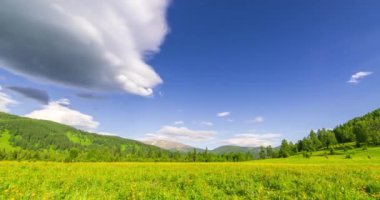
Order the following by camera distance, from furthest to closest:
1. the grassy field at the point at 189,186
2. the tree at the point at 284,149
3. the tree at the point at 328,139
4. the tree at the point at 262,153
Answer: the tree at the point at 262,153 → the tree at the point at 328,139 → the tree at the point at 284,149 → the grassy field at the point at 189,186

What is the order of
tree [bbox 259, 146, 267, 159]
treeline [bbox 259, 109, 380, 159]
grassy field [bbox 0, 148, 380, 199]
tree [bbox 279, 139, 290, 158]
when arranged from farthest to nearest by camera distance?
tree [bbox 259, 146, 267, 159] → tree [bbox 279, 139, 290, 158] → treeline [bbox 259, 109, 380, 159] → grassy field [bbox 0, 148, 380, 199]

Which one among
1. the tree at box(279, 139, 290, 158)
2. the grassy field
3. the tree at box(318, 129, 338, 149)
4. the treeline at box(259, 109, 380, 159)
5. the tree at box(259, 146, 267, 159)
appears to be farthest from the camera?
the tree at box(259, 146, 267, 159)

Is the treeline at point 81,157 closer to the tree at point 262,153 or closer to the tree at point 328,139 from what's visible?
the tree at point 262,153

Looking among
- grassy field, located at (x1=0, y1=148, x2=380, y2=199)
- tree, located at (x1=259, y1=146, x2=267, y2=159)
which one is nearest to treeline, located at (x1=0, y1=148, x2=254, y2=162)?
tree, located at (x1=259, y1=146, x2=267, y2=159)

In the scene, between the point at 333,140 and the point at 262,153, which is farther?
the point at 262,153

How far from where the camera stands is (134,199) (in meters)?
9.55

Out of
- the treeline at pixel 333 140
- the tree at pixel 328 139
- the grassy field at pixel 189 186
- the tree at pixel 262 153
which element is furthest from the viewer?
the tree at pixel 262 153

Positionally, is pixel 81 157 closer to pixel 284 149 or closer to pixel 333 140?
pixel 284 149

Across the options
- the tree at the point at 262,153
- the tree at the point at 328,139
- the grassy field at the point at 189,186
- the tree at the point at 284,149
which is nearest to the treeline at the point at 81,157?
the tree at the point at 262,153

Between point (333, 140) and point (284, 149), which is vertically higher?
point (333, 140)

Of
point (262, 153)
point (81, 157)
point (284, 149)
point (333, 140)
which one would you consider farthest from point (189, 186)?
point (333, 140)

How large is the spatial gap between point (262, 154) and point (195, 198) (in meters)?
156

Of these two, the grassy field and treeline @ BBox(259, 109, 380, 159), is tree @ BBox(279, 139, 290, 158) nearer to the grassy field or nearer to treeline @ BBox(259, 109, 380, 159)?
treeline @ BBox(259, 109, 380, 159)

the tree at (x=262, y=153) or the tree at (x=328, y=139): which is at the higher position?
the tree at (x=328, y=139)
